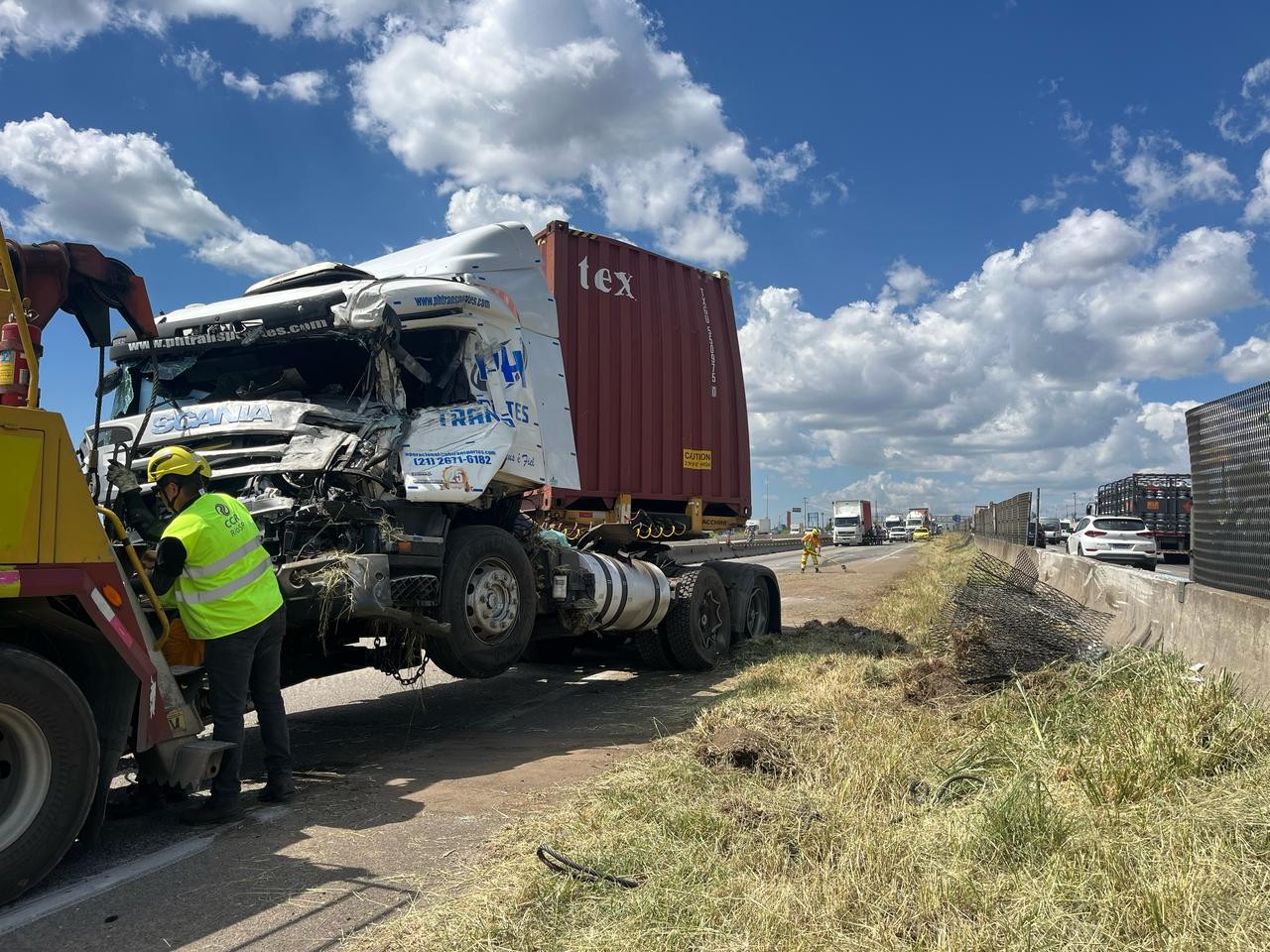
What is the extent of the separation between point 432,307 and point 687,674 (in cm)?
457

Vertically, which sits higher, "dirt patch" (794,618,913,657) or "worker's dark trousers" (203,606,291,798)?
"worker's dark trousers" (203,606,291,798)

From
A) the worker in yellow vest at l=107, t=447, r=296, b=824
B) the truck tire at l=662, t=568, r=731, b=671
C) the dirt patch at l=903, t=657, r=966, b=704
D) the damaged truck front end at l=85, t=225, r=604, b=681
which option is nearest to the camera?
the worker in yellow vest at l=107, t=447, r=296, b=824

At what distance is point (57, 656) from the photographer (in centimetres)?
365

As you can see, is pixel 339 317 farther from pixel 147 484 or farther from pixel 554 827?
pixel 554 827

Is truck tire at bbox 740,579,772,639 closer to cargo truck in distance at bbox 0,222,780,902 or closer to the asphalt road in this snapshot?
cargo truck in distance at bbox 0,222,780,902

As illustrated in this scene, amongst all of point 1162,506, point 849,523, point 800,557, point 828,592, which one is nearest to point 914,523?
point 849,523

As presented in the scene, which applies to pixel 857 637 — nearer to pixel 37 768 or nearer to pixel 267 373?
pixel 267 373

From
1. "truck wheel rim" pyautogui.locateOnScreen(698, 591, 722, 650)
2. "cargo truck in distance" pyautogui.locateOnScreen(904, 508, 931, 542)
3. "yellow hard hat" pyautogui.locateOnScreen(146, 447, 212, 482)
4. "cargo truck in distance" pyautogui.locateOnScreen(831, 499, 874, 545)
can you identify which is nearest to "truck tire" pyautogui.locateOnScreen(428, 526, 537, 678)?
"yellow hard hat" pyautogui.locateOnScreen(146, 447, 212, 482)

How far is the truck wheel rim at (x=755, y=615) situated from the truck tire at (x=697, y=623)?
654mm

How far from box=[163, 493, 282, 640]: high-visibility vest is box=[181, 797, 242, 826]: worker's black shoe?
2.47ft

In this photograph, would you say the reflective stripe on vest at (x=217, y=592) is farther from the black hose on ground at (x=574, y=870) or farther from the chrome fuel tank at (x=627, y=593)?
the chrome fuel tank at (x=627, y=593)

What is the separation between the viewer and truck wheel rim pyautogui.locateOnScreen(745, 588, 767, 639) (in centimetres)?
1023

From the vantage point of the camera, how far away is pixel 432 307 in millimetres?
6035

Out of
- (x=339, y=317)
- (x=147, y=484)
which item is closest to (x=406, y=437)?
(x=339, y=317)
